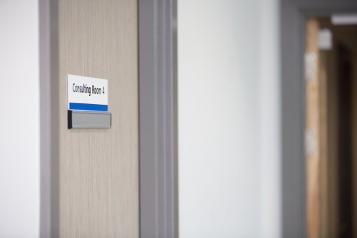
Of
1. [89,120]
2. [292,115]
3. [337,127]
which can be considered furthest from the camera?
[337,127]

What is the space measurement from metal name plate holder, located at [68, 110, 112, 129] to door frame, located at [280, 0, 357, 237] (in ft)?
3.59

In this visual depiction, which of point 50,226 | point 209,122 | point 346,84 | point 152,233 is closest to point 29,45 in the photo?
point 50,226

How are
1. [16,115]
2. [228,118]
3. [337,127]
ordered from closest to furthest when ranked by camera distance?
1. [16,115]
2. [228,118]
3. [337,127]

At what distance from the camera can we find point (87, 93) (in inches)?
47.9

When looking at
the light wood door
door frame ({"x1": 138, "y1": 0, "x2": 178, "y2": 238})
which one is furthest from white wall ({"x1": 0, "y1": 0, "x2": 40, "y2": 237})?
door frame ({"x1": 138, "y1": 0, "x2": 178, "y2": 238})

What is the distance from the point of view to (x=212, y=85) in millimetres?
1915

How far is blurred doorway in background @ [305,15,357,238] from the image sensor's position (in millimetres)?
3793

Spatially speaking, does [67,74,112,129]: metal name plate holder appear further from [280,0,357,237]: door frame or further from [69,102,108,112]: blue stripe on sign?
[280,0,357,237]: door frame

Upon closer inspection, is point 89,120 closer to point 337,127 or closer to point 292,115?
point 292,115

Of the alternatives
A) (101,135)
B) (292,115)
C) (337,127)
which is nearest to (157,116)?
(101,135)

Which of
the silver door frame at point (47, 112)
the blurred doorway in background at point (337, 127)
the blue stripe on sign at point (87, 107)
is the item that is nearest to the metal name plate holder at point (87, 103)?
the blue stripe on sign at point (87, 107)

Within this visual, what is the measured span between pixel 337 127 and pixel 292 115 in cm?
271

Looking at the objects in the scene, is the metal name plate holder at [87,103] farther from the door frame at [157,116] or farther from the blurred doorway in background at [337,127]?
the blurred doorway in background at [337,127]

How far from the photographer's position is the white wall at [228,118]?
1.76 m
